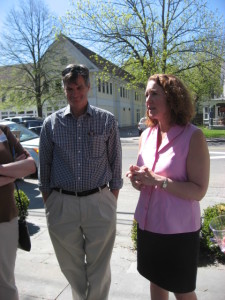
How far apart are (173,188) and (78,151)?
0.79 m

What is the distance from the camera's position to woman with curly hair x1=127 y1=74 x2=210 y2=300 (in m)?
2.12

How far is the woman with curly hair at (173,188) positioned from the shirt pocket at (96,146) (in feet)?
1.31

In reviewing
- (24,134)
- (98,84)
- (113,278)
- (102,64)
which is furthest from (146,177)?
(102,64)

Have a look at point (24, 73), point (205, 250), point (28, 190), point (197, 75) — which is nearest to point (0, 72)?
point (24, 73)

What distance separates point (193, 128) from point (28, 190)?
6188mm

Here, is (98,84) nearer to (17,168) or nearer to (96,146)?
(96,146)

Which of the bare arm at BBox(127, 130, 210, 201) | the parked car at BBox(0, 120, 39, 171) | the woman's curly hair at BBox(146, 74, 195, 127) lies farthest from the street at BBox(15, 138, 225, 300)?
the parked car at BBox(0, 120, 39, 171)

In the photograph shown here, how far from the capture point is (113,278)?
132 inches

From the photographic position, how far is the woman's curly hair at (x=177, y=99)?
2.20m

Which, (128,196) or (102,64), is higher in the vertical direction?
(102,64)

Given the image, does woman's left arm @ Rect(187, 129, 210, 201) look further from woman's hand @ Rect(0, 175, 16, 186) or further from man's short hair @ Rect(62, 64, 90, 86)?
woman's hand @ Rect(0, 175, 16, 186)

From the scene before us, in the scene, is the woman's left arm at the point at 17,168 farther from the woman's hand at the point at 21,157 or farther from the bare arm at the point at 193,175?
the bare arm at the point at 193,175

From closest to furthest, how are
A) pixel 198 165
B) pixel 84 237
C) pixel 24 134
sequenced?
pixel 198 165, pixel 84 237, pixel 24 134

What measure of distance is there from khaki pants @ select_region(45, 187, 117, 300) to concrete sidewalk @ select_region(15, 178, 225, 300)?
0.50 m
